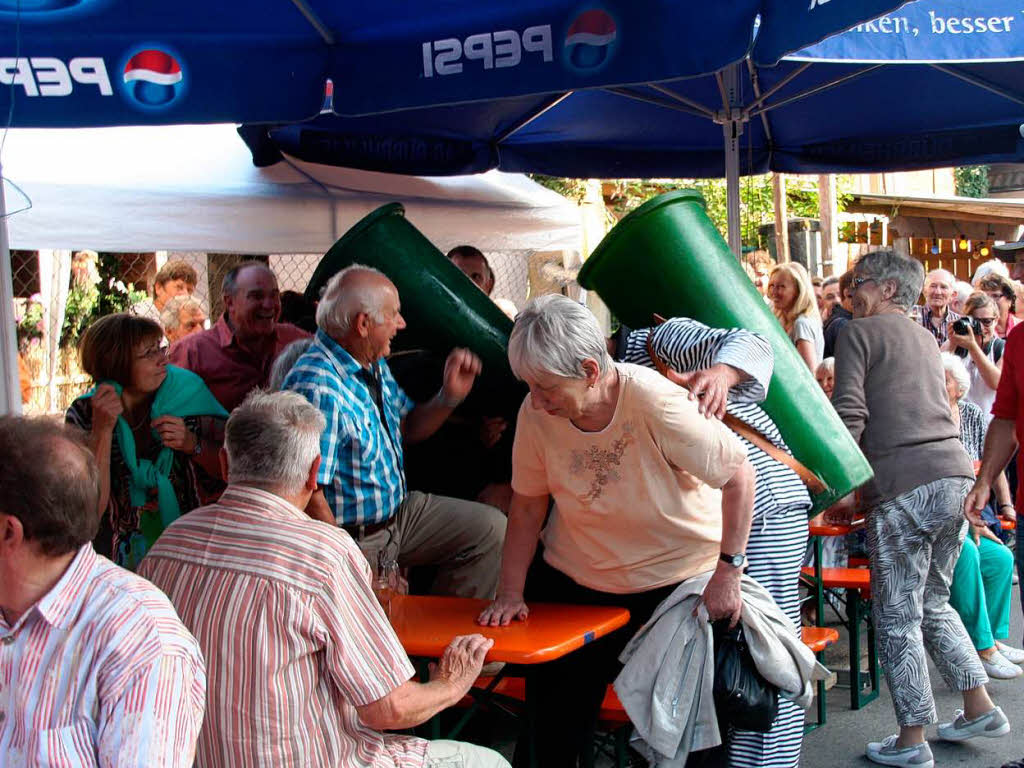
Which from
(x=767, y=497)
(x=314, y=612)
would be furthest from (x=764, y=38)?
(x=314, y=612)

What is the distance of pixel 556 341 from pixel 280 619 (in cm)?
97

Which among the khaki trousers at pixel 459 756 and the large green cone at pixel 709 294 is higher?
the large green cone at pixel 709 294

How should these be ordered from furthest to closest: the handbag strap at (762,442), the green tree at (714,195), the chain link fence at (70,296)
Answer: the green tree at (714,195), the chain link fence at (70,296), the handbag strap at (762,442)

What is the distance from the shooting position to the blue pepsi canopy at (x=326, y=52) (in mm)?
3184

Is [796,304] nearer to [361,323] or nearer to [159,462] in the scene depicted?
[361,323]

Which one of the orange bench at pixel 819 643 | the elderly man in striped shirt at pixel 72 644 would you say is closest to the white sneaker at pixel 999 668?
the orange bench at pixel 819 643

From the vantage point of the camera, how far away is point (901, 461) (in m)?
4.21

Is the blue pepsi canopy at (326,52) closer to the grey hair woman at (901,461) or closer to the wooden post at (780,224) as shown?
the grey hair woman at (901,461)

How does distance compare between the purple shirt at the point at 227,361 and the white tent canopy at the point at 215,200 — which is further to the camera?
the white tent canopy at the point at 215,200

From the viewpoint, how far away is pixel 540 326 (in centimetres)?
284

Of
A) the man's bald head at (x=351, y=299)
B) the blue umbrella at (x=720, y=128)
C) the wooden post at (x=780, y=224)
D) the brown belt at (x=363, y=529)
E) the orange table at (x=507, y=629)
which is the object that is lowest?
the orange table at (x=507, y=629)

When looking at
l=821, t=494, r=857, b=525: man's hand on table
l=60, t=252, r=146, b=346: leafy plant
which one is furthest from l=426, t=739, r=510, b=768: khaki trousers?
l=60, t=252, r=146, b=346: leafy plant

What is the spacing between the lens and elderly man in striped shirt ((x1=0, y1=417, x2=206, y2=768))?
1719 millimetres

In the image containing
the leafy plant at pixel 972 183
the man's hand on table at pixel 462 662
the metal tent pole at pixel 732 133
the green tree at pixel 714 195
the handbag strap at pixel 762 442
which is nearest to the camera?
the man's hand on table at pixel 462 662
